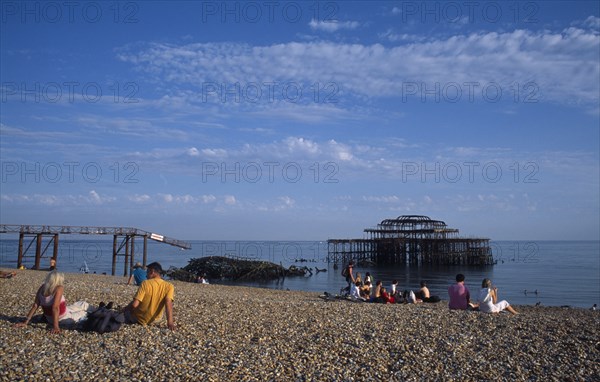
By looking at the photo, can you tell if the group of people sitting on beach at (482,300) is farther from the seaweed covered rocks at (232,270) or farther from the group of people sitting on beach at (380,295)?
the seaweed covered rocks at (232,270)

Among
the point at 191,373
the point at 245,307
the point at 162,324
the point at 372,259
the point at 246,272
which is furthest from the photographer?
the point at 372,259

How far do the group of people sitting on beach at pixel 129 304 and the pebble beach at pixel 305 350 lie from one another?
20 centimetres

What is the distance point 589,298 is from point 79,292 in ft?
90.1

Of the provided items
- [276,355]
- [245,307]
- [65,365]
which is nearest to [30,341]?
[65,365]

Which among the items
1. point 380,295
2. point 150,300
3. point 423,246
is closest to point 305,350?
point 150,300

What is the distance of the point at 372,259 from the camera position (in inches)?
2339

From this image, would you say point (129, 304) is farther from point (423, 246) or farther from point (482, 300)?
point (423, 246)

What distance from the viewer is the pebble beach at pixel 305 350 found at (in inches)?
241

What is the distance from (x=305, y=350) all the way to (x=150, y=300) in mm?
2667

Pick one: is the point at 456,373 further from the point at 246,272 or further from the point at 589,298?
the point at 246,272

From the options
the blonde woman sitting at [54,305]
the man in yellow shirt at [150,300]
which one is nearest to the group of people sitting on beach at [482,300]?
the man in yellow shirt at [150,300]

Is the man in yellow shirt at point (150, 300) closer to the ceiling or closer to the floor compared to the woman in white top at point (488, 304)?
closer to the ceiling

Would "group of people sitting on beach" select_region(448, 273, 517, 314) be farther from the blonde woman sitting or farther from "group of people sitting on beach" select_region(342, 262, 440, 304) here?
the blonde woman sitting

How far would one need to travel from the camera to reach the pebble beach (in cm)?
612
